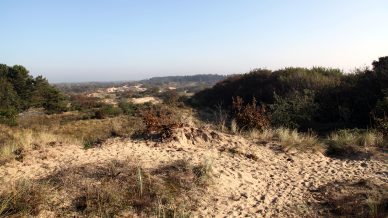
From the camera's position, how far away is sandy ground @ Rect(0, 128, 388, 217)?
6.56 metres

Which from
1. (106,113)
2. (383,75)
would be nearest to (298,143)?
(383,75)

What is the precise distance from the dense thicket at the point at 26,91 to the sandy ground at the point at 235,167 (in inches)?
927

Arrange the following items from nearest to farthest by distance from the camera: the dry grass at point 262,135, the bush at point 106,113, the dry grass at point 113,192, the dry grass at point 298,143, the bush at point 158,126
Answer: the dry grass at point 113,192, the bush at point 158,126, the dry grass at point 298,143, the dry grass at point 262,135, the bush at point 106,113

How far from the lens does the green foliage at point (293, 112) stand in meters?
15.6

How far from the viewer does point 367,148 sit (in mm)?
10422

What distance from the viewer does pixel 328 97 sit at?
1872 centimetres

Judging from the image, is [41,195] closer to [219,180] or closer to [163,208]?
[163,208]

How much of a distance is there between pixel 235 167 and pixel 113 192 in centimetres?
309

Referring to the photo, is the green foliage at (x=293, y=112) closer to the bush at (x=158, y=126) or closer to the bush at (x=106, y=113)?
the bush at (x=158, y=126)

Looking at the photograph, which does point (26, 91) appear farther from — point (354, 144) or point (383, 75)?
point (354, 144)

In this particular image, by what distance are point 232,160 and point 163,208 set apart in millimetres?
3291

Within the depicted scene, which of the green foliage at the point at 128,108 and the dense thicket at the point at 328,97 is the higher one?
the dense thicket at the point at 328,97

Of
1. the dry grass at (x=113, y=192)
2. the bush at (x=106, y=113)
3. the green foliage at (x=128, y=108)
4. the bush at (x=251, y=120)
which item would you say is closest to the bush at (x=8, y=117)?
the bush at (x=106, y=113)

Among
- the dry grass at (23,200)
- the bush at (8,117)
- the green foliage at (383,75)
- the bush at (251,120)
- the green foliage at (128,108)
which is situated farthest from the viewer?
the green foliage at (128,108)
